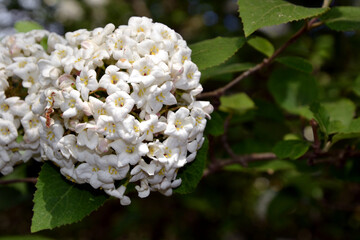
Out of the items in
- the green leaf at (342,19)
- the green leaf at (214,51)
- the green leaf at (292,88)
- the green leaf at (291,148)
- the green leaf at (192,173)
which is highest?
the green leaf at (342,19)

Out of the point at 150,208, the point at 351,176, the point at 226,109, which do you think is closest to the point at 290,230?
the point at 150,208

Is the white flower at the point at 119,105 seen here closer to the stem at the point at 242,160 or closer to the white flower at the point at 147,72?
the white flower at the point at 147,72

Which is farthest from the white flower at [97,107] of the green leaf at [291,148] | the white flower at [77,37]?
the green leaf at [291,148]

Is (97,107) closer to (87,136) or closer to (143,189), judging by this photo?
(87,136)

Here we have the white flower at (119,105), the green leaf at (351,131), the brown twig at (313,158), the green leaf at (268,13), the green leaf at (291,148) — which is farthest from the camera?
the brown twig at (313,158)

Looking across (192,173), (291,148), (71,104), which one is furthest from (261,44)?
(71,104)

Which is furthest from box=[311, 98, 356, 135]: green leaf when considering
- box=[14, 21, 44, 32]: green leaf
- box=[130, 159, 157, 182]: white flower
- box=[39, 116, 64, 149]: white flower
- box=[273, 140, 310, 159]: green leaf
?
box=[14, 21, 44, 32]: green leaf

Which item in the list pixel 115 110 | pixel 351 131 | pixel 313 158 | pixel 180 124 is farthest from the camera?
pixel 313 158
